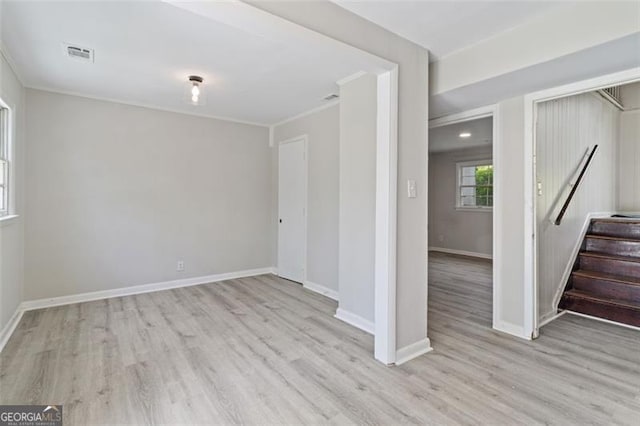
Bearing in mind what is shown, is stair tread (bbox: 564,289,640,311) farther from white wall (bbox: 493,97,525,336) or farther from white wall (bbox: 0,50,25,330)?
white wall (bbox: 0,50,25,330)

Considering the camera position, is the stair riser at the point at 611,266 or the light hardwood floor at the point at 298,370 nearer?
the light hardwood floor at the point at 298,370

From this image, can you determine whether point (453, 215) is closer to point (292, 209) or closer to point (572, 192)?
point (572, 192)

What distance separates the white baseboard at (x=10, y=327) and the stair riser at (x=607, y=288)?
5720mm

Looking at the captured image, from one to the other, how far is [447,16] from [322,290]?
10.5ft

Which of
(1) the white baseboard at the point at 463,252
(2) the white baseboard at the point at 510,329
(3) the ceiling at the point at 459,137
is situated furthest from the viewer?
(1) the white baseboard at the point at 463,252

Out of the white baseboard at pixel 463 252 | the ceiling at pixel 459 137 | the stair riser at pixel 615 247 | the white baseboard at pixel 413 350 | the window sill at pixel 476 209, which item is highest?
the ceiling at pixel 459 137

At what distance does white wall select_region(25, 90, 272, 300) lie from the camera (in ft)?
11.9

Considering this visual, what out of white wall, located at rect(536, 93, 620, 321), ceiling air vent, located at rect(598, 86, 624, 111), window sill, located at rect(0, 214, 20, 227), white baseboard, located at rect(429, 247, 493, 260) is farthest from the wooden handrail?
window sill, located at rect(0, 214, 20, 227)

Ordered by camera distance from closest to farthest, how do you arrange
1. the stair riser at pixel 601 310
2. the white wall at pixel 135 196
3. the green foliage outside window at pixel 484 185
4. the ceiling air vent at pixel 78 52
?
the ceiling air vent at pixel 78 52 → the stair riser at pixel 601 310 → the white wall at pixel 135 196 → the green foliage outside window at pixel 484 185

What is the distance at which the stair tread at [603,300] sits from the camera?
314cm

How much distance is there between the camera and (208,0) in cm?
149

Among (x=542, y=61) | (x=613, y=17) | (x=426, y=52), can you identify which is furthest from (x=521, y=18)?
(x=426, y=52)

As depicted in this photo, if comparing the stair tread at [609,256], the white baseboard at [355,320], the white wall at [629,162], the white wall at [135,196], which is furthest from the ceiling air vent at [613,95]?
the white wall at [135,196]

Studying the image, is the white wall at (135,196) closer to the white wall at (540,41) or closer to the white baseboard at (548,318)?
the white wall at (540,41)
